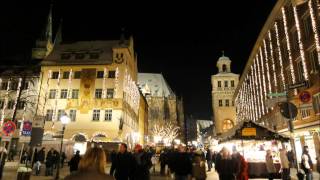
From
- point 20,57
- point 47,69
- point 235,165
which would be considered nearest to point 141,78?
point 47,69

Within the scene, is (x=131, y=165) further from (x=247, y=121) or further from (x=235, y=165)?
(x=247, y=121)

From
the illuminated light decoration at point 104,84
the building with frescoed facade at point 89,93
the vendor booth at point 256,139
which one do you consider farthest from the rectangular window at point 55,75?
the vendor booth at point 256,139

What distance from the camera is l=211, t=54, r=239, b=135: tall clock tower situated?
80.5 metres

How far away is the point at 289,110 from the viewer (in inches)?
429

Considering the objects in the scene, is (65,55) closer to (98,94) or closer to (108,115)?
(98,94)

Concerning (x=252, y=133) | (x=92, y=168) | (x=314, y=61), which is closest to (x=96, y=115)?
(x=252, y=133)

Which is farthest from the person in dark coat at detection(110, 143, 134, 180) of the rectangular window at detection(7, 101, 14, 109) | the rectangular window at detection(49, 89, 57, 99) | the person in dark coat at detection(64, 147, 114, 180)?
the rectangular window at detection(7, 101, 14, 109)

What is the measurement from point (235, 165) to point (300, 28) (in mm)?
20594

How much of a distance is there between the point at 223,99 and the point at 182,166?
247ft

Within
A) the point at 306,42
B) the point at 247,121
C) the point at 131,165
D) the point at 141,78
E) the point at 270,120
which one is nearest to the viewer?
the point at 131,165

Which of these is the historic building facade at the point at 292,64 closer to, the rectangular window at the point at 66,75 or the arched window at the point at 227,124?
the rectangular window at the point at 66,75

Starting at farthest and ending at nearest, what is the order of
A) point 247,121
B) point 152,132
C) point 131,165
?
point 152,132 < point 247,121 < point 131,165

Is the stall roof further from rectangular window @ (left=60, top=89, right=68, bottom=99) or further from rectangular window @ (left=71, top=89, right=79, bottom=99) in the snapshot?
rectangular window @ (left=60, top=89, right=68, bottom=99)

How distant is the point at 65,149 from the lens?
3584 centimetres
